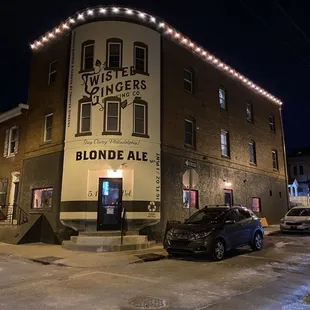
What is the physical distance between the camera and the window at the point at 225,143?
2145 centimetres

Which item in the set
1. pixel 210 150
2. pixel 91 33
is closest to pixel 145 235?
pixel 210 150

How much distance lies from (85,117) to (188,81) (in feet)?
22.3

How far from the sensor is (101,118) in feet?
51.5

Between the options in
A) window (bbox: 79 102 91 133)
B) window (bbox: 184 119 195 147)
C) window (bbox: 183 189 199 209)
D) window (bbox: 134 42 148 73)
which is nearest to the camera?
window (bbox: 79 102 91 133)

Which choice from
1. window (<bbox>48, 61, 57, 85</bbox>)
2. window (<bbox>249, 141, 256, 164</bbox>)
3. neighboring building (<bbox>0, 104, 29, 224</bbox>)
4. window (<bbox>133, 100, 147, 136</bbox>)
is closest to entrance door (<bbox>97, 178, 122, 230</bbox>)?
window (<bbox>133, 100, 147, 136</bbox>)

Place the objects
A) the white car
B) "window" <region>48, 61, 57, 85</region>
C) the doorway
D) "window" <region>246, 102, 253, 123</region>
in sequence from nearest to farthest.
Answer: "window" <region>48, 61, 57, 85</region>, the white car, the doorway, "window" <region>246, 102, 253, 123</region>

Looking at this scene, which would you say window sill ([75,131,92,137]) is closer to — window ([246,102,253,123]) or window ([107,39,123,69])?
window ([107,39,123,69])

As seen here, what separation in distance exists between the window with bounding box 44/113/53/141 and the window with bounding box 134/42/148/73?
5344 millimetres

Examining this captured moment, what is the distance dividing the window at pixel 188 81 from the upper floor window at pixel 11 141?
10.7 m

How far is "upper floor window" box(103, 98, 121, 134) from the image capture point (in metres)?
15.6

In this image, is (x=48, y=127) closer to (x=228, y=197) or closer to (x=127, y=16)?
(x=127, y=16)

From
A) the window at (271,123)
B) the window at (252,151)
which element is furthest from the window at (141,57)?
the window at (271,123)

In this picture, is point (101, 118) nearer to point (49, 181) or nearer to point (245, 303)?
point (49, 181)

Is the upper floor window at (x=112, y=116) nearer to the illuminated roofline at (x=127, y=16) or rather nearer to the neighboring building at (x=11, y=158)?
the illuminated roofline at (x=127, y=16)
